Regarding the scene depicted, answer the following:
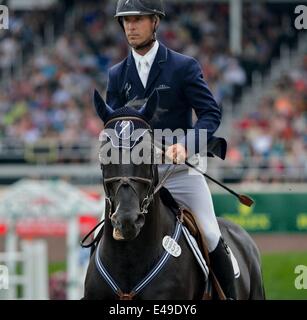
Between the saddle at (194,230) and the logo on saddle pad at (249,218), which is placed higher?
the saddle at (194,230)

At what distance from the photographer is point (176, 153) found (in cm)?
719

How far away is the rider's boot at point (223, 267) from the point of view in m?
7.88

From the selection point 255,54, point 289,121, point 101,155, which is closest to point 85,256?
point 101,155

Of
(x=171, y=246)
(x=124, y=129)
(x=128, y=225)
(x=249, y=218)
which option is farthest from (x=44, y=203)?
(x=128, y=225)

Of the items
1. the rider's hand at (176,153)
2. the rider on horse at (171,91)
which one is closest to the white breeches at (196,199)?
the rider on horse at (171,91)

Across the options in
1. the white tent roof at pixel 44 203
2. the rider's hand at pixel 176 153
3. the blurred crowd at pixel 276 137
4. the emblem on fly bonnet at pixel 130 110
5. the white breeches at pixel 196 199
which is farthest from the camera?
the blurred crowd at pixel 276 137

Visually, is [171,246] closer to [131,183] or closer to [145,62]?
[131,183]

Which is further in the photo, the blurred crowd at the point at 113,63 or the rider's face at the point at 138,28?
the blurred crowd at the point at 113,63

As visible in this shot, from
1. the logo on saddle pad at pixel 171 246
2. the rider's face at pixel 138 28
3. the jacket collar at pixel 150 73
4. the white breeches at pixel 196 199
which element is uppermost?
the rider's face at pixel 138 28

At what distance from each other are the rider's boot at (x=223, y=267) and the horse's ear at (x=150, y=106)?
1.29 m

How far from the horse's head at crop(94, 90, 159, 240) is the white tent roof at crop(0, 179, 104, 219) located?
7.29 m

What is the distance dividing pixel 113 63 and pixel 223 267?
19610 millimetres

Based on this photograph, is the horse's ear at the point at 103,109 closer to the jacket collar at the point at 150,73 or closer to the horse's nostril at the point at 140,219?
the jacket collar at the point at 150,73

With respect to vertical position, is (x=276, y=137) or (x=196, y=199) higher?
(x=196, y=199)
